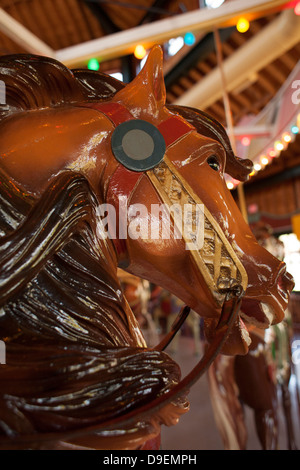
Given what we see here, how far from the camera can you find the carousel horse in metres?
0.42

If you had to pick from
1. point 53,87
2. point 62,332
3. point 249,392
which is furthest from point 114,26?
point 62,332

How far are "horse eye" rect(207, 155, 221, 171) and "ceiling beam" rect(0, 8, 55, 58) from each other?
Answer: 1.12 meters

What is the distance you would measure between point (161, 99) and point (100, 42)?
131cm

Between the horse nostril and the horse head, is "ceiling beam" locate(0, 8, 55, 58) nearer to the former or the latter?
the horse head

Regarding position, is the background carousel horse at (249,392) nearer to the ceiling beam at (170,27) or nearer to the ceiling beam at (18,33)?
the ceiling beam at (170,27)

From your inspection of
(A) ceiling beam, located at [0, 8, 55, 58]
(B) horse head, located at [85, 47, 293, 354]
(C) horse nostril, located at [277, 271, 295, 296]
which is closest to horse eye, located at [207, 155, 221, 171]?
(B) horse head, located at [85, 47, 293, 354]

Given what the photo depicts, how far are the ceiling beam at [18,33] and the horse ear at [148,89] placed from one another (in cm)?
102

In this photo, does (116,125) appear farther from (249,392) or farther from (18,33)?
(249,392)

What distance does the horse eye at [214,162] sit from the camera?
2.05 feet

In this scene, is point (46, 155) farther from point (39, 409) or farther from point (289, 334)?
point (289, 334)

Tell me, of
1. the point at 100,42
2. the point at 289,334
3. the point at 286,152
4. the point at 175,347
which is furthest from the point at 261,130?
the point at 286,152

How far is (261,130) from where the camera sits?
357 cm

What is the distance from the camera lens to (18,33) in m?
1.38

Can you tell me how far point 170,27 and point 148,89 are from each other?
1303 mm
